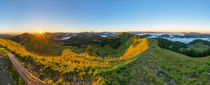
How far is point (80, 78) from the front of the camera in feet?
28.0

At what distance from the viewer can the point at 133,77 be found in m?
8.42

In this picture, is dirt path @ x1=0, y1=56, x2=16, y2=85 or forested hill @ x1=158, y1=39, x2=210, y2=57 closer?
dirt path @ x1=0, y1=56, x2=16, y2=85

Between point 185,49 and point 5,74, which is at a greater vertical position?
point 5,74

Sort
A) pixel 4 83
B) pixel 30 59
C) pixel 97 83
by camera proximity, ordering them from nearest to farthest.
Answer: pixel 4 83, pixel 97 83, pixel 30 59

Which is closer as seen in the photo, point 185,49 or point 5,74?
point 5,74

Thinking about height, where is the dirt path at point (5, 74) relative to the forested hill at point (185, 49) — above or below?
above

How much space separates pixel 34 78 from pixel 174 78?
14.4m

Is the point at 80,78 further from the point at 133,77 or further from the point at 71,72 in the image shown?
the point at 133,77

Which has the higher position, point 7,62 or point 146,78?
point 7,62

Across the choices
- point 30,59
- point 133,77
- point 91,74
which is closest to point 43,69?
point 30,59

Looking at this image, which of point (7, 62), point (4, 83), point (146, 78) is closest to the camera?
point (4, 83)

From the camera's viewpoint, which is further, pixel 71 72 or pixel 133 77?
pixel 71 72

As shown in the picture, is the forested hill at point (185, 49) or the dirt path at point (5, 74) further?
the forested hill at point (185, 49)

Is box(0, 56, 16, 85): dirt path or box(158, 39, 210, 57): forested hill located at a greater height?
box(0, 56, 16, 85): dirt path
